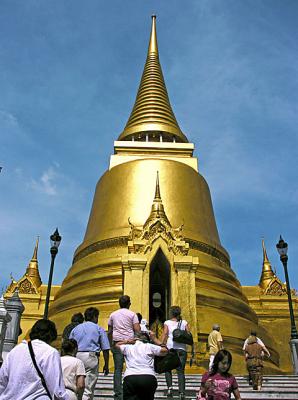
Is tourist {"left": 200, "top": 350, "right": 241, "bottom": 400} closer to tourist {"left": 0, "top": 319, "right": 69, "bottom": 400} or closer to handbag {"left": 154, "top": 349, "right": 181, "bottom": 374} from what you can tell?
handbag {"left": 154, "top": 349, "right": 181, "bottom": 374}

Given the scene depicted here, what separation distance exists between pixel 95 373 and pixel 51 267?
8.04m

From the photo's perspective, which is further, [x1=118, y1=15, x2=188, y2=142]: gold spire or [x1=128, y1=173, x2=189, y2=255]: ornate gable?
[x1=118, y1=15, x2=188, y2=142]: gold spire

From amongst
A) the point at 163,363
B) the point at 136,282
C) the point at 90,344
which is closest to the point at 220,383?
the point at 163,363

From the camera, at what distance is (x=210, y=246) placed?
1852cm

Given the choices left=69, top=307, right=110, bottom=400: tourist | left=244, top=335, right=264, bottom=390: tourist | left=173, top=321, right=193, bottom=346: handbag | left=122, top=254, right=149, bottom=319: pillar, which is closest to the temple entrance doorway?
left=122, top=254, right=149, bottom=319: pillar

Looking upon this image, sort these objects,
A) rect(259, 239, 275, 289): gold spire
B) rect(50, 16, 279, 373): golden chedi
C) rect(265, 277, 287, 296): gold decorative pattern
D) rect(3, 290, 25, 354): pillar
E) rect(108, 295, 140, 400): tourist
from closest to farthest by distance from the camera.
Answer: rect(108, 295, 140, 400): tourist → rect(3, 290, 25, 354): pillar → rect(50, 16, 279, 373): golden chedi → rect(265, 277, 287, 296): gold decorative pattern → rect(259, 239, 275, 289): gold spire

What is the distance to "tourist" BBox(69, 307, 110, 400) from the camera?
17.2 feet

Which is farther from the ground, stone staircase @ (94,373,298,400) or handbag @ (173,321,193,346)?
handbag @ (173,321,193,346)

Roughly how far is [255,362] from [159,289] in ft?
23.5

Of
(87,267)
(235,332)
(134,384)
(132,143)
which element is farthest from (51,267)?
(132,143)

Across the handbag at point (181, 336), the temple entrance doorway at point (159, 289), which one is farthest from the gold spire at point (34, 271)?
the handbag at point (181, 336)

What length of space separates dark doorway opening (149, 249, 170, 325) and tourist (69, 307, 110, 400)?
29.1ft

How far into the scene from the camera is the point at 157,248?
48.0 feet

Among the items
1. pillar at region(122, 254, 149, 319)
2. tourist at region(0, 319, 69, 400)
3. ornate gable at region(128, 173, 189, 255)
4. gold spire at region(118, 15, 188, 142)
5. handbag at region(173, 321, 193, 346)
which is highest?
gold spire at region(118, 15, 188, 142)
